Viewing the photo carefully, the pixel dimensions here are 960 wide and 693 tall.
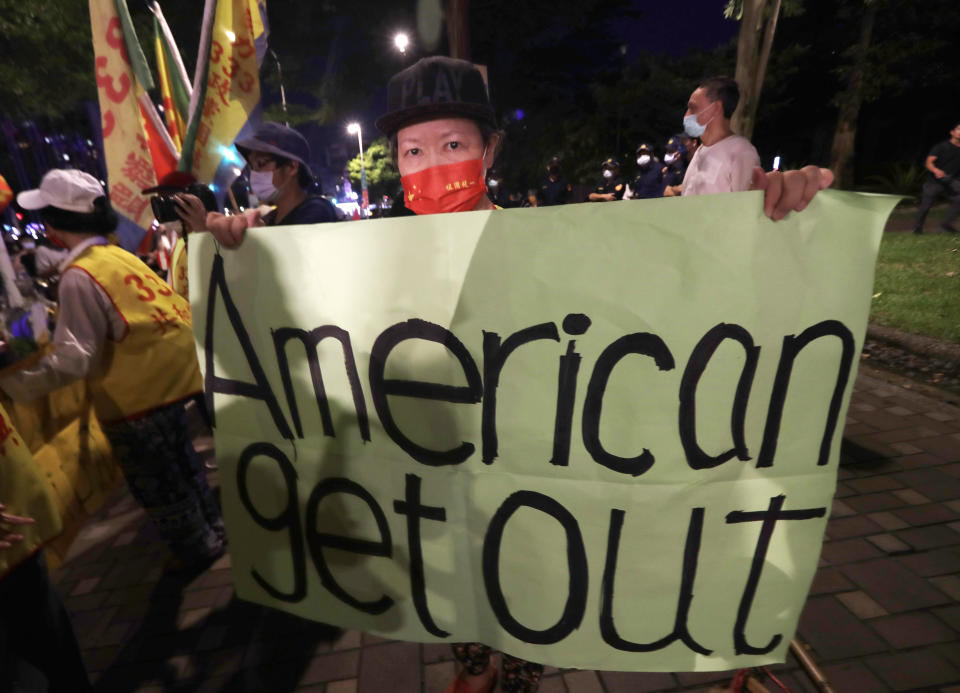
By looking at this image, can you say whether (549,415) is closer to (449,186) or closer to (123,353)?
(449,186)

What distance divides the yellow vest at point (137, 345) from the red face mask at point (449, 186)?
1.34m

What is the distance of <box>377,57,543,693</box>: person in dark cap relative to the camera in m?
1.64

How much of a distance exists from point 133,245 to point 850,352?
3.65 metres

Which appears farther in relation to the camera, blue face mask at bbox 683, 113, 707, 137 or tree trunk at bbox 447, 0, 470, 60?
tree trunk at bbox 447, 0, 470, 60

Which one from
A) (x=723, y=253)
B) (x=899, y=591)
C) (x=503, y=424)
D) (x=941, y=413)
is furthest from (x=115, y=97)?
(x=941, y=413)

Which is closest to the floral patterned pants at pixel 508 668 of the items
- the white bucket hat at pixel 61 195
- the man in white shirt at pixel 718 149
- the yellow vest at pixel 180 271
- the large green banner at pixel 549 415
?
the large green banner at pixel 549 415

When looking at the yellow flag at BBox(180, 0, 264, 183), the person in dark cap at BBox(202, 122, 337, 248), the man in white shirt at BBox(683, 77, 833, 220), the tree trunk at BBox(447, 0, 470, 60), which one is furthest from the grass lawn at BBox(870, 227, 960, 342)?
the tree trunk at BBox(447, 0, 470, 60)

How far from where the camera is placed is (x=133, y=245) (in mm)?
3258

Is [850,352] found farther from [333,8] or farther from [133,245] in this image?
[333,8]

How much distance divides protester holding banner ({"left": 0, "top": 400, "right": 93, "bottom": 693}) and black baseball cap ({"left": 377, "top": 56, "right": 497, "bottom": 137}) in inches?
54.9

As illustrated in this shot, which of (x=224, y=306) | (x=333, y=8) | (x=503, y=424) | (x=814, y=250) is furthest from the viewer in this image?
(x=333, y=8)

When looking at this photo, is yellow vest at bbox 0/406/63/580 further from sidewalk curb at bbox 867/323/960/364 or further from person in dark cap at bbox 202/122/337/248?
sidewalk curb at bbox 867/323/960/364

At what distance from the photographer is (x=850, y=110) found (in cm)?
1669

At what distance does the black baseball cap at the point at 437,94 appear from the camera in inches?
64.3
